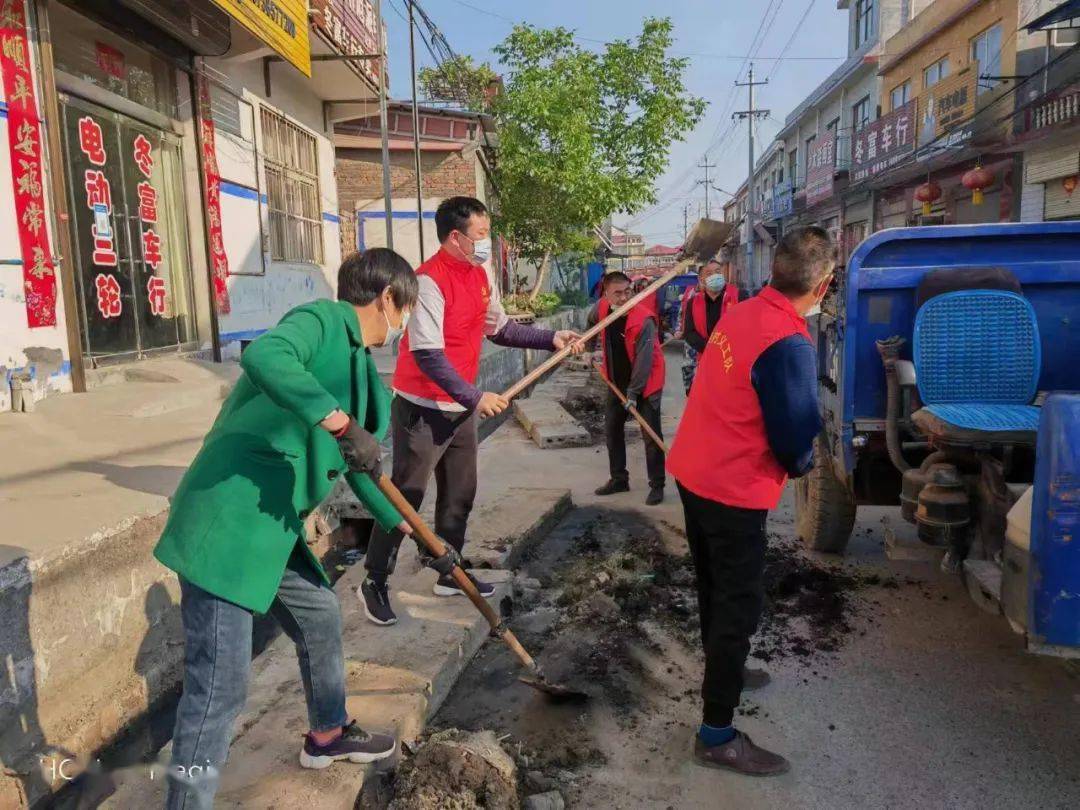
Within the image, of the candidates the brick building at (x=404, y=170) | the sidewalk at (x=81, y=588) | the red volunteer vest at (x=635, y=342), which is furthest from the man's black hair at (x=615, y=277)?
the brick building at (x=404, y=170)

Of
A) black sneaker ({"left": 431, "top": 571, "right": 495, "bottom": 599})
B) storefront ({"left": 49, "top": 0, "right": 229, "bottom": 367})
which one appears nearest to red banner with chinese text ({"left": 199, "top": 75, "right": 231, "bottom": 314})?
storefront ({"left": 49, "top": 0, "right": 229, "bottom": 367})

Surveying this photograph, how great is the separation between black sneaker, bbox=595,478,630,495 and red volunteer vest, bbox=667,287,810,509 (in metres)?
3.65

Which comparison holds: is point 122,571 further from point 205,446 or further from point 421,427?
point 205,446

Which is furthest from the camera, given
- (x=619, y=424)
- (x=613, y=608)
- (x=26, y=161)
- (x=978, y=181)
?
(x=978, y=181)

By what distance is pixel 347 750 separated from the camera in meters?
2.46

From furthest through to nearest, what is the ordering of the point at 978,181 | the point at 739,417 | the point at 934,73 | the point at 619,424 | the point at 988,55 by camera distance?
the point at 934,73
the point at 988,55
the point at 978,181
the point at 619,424
the point at 739,417

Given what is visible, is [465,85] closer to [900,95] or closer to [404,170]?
[404,170]

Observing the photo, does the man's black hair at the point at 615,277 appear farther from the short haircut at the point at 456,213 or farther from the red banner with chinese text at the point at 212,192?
the red banner with chinese text at the point at 212,192

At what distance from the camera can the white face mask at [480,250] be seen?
11.8ft

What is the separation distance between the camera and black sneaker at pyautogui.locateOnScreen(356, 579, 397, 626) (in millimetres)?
3494

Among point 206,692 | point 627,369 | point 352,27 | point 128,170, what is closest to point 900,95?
point 352,27

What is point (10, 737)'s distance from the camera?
2.60 meters

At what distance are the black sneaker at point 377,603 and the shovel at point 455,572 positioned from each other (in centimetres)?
69

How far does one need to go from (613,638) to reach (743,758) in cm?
108
